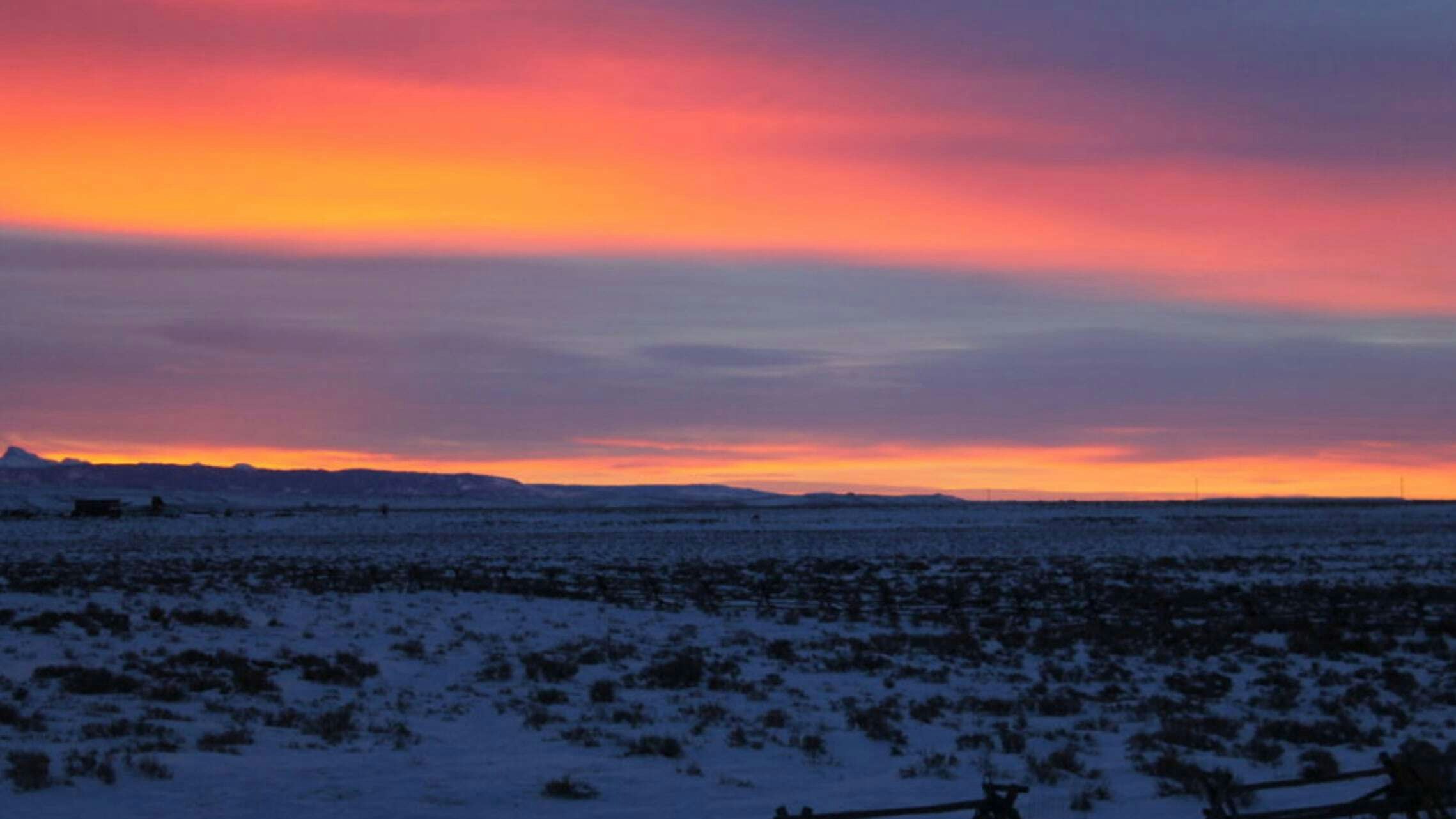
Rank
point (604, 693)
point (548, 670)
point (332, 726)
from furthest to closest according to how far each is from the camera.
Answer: point (548, 670) < point (604, 693) < point (332, 726)

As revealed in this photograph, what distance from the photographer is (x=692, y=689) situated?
19344mm

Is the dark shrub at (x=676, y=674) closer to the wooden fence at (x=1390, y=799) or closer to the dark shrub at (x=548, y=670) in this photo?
the dark shrub at (x=548, y=670)

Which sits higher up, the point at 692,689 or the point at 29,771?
the point at 29,771

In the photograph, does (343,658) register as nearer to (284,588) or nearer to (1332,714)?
(1332,714)

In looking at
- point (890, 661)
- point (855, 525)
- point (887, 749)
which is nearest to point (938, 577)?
point (890, 661)

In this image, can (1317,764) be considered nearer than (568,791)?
No

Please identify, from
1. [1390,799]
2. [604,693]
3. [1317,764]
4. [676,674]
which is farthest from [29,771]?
[1317,764]

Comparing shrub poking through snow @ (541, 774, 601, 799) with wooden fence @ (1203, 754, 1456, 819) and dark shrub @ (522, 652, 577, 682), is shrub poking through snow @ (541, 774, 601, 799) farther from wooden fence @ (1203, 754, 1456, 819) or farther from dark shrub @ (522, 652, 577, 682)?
dark shrub @ (522, 652, 577, 682)

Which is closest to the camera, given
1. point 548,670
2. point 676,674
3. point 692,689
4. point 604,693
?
point 604,693

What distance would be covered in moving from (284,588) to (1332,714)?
2737cm

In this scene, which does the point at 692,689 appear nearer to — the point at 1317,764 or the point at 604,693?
the point at 604,693

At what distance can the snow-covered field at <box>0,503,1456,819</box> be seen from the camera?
12.4 metres

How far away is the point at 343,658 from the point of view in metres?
21.2

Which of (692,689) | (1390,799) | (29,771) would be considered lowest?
(692,689)
